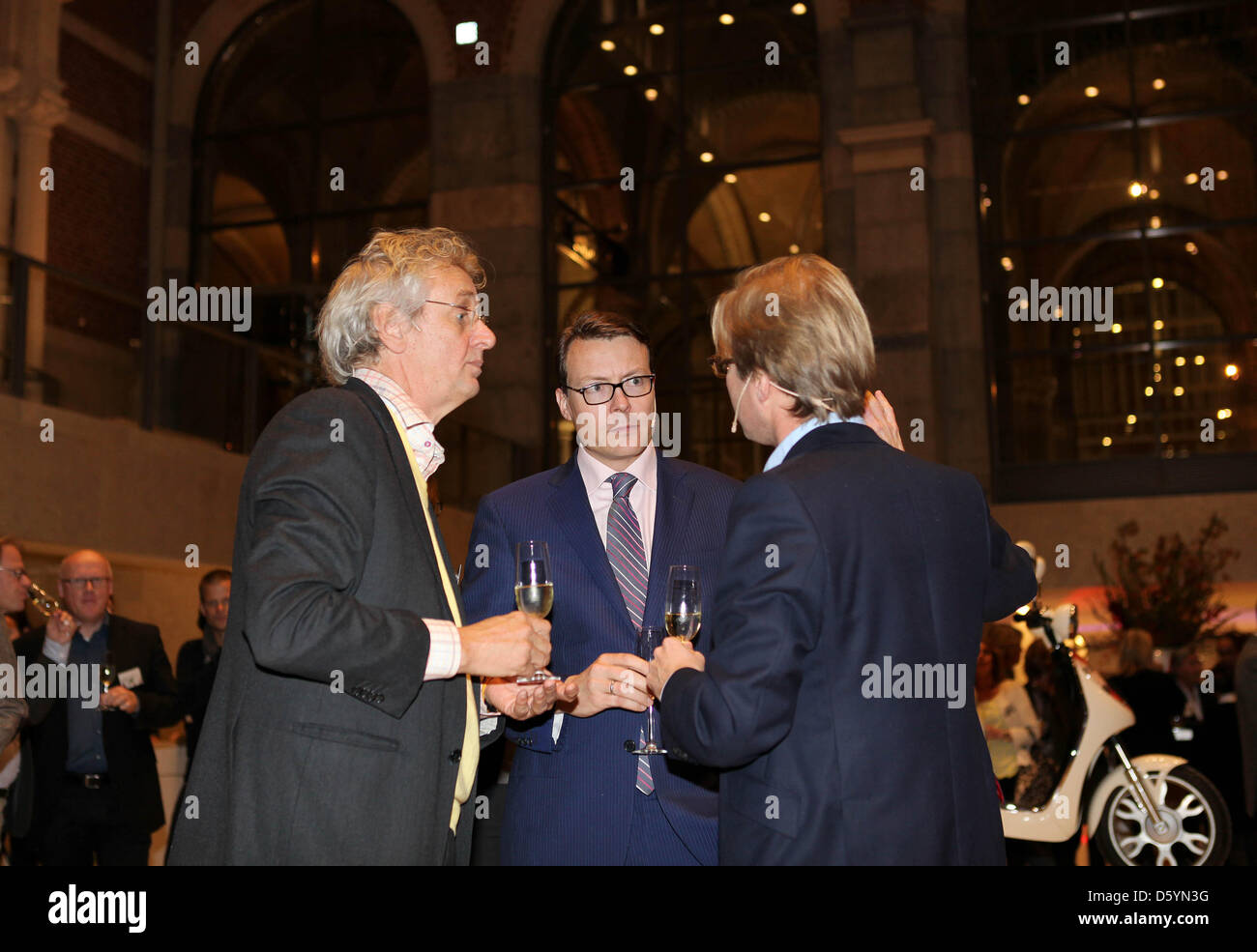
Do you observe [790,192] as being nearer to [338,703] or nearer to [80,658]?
[80,658]

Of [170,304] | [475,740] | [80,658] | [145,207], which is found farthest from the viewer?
[145,207]

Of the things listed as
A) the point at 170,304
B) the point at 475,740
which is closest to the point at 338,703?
the point at 475,740

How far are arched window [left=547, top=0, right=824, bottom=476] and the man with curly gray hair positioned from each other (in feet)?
35.8

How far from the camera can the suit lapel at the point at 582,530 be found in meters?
2.88

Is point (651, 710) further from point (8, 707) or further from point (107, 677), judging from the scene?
point (107, 677)

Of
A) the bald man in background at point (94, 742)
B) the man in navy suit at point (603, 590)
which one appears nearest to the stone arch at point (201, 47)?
the bald man in background at point (94, 742)

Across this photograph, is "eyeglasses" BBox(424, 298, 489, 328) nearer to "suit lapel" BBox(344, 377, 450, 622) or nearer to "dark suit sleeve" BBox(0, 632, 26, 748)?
"suit lapel" BBox(344, 377, 450, 622)

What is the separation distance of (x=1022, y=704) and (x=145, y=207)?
40.4 ft

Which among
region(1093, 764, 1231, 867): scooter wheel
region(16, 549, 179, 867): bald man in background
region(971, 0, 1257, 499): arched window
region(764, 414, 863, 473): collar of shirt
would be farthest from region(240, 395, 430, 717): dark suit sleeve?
region(971, 0, 1257, 499): arched window

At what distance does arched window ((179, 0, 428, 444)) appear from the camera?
49.0 ft

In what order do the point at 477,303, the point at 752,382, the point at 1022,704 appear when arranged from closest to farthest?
the point at 752,382
the point at 477,303
the point at 1022,704

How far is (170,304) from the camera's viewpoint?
11695 millimetres

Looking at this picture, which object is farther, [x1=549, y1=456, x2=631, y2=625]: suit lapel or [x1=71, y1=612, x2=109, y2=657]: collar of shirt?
[x1=71, y1=612, x2=109, y2=657]: collar of shirt

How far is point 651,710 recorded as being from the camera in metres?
2.56
